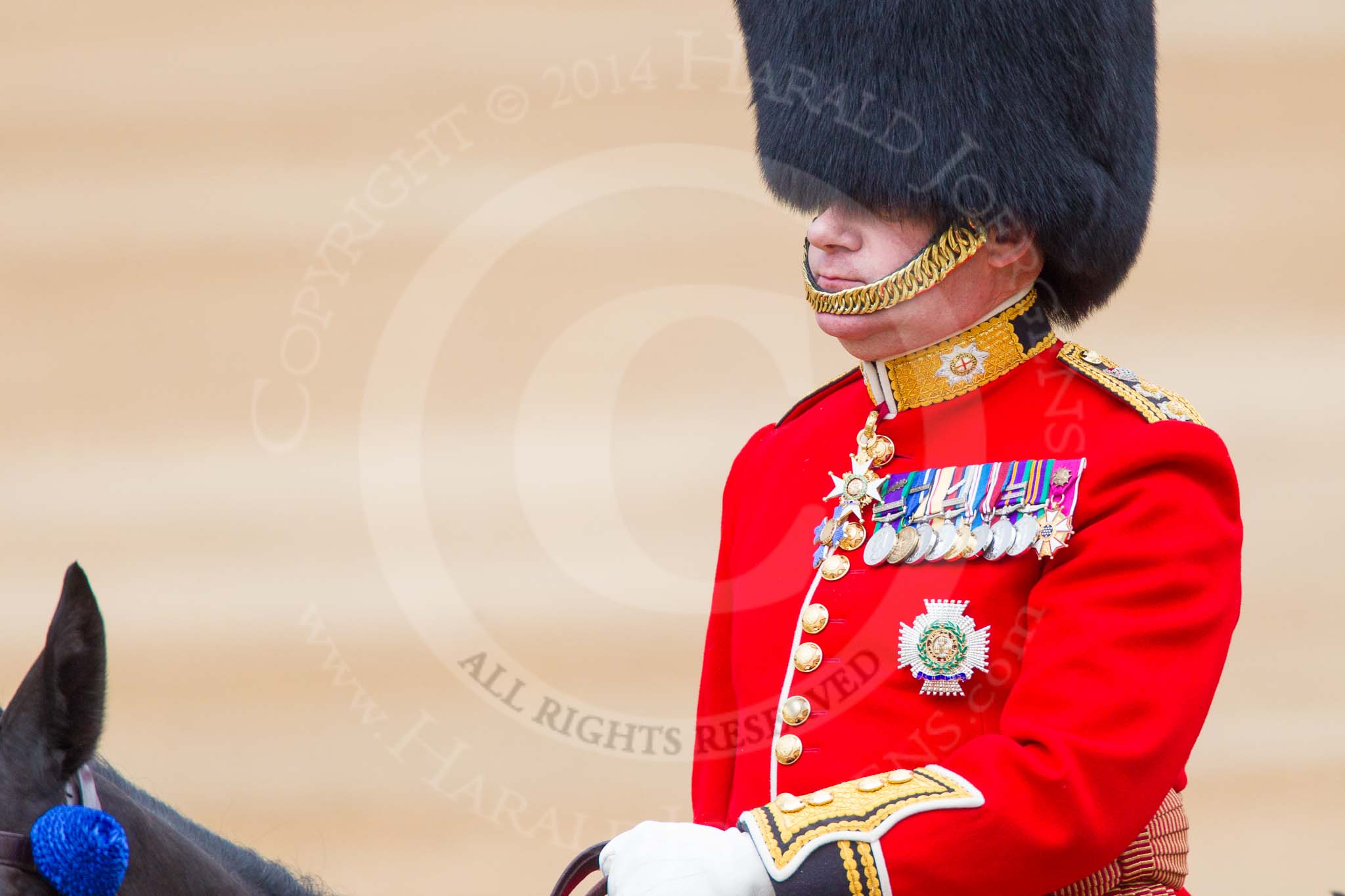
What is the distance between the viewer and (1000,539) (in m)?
1.34

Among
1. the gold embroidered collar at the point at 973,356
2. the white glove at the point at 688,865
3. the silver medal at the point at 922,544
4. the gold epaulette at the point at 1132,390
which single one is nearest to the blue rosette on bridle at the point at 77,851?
the white glove at the point at 688,865

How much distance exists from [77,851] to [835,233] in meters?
0.87

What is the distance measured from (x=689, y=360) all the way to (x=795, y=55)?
54.7 inches

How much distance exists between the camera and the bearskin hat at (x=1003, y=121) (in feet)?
4.72

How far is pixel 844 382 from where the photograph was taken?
1725mm

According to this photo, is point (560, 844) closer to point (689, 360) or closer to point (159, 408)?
point (689, 360)

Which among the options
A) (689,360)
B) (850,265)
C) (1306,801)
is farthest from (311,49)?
(1306,801)

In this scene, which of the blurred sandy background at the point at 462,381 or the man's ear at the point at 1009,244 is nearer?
the man's ear at the point at 1009,244

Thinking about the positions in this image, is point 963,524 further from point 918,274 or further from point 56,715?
point 56,715

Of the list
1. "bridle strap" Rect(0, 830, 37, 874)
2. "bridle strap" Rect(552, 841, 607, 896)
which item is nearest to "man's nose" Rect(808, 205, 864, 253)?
"bridle strap" Rect(552, 841, 607, 896)

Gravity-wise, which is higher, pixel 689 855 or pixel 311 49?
pixel 311 49

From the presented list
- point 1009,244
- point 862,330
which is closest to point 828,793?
point 862,330

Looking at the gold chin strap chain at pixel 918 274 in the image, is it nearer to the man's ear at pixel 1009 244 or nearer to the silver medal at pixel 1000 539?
the man's ear at pixel 1009 244

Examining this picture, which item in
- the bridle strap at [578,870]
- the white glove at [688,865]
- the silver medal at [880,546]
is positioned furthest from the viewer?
the silver medal at [880,546]
